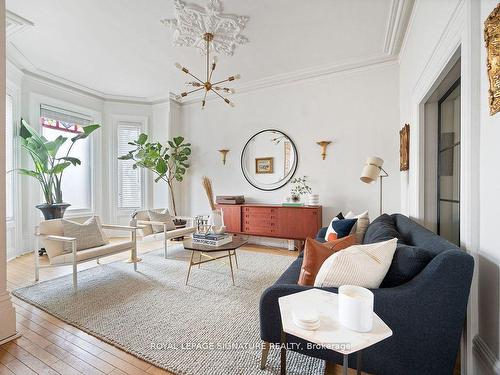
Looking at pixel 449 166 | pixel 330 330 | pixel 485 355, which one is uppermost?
pixel 449 166

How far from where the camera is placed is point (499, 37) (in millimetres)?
1107

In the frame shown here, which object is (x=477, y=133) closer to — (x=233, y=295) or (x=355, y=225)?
(x=355, y=225)

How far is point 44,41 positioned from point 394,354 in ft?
16.3

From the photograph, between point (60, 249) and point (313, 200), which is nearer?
point (60, 249)

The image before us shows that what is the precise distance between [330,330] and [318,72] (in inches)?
167

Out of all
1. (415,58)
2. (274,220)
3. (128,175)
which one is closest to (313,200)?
(274,220)

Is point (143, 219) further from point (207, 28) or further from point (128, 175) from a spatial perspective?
point (207, 28)

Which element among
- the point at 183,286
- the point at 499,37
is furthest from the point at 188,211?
the point at 499,37

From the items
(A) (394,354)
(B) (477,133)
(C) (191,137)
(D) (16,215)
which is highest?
(C) (191,137)

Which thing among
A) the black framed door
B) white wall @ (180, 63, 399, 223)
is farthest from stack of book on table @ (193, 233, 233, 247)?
the black framed door

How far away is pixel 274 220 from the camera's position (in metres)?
4.32

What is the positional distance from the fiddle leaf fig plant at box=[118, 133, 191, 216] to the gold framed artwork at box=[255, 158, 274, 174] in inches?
60.8

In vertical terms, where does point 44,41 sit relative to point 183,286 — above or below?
above

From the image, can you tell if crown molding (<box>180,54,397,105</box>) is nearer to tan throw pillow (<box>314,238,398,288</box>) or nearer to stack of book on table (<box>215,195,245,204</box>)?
stack of book on table (<box>215,195,245,204</box>)
